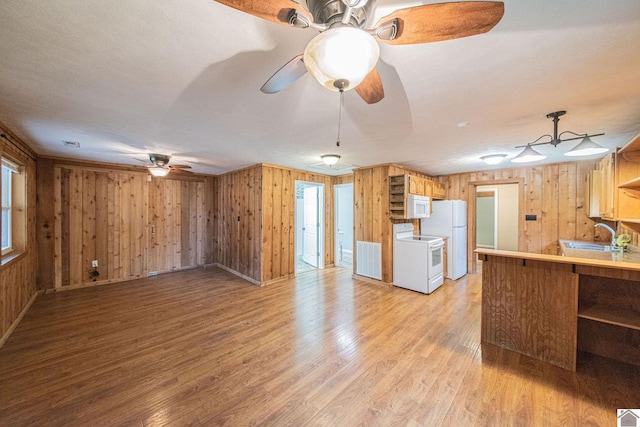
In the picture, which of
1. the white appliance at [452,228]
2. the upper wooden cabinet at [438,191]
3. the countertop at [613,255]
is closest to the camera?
the countertop at [613,255]

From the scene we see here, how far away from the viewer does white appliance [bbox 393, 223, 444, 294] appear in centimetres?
408

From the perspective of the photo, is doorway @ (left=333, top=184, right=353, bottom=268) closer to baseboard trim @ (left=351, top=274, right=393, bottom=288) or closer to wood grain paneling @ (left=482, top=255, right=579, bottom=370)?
baseboard trim @ (left=351, top=274, right=393, bottom=288)

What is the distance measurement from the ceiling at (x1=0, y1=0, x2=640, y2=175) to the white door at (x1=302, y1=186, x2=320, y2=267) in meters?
2.96

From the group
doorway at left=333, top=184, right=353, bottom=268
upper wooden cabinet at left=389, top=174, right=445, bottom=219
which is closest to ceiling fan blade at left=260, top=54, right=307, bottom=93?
upper wooden cabinet at left=389, top=174, right=445, bottom=219

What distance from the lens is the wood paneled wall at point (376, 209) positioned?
454 centimetres

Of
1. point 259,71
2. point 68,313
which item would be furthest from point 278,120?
point 68,313

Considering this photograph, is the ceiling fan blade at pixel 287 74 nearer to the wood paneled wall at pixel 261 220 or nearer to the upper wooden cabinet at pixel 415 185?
the wood paneled wall at pixel 261 220

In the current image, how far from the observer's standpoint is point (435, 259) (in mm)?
4289

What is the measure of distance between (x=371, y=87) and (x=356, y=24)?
1.04 feet

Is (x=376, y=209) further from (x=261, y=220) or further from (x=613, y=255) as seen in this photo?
(x=613, y=255)

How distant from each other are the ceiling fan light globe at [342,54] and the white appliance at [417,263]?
372 cm

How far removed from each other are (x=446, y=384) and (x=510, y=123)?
254 centimetres

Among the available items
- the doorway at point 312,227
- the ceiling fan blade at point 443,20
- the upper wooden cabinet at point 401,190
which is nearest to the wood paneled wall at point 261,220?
the doorway at point 312,227

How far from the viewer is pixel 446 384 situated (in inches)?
77.4
